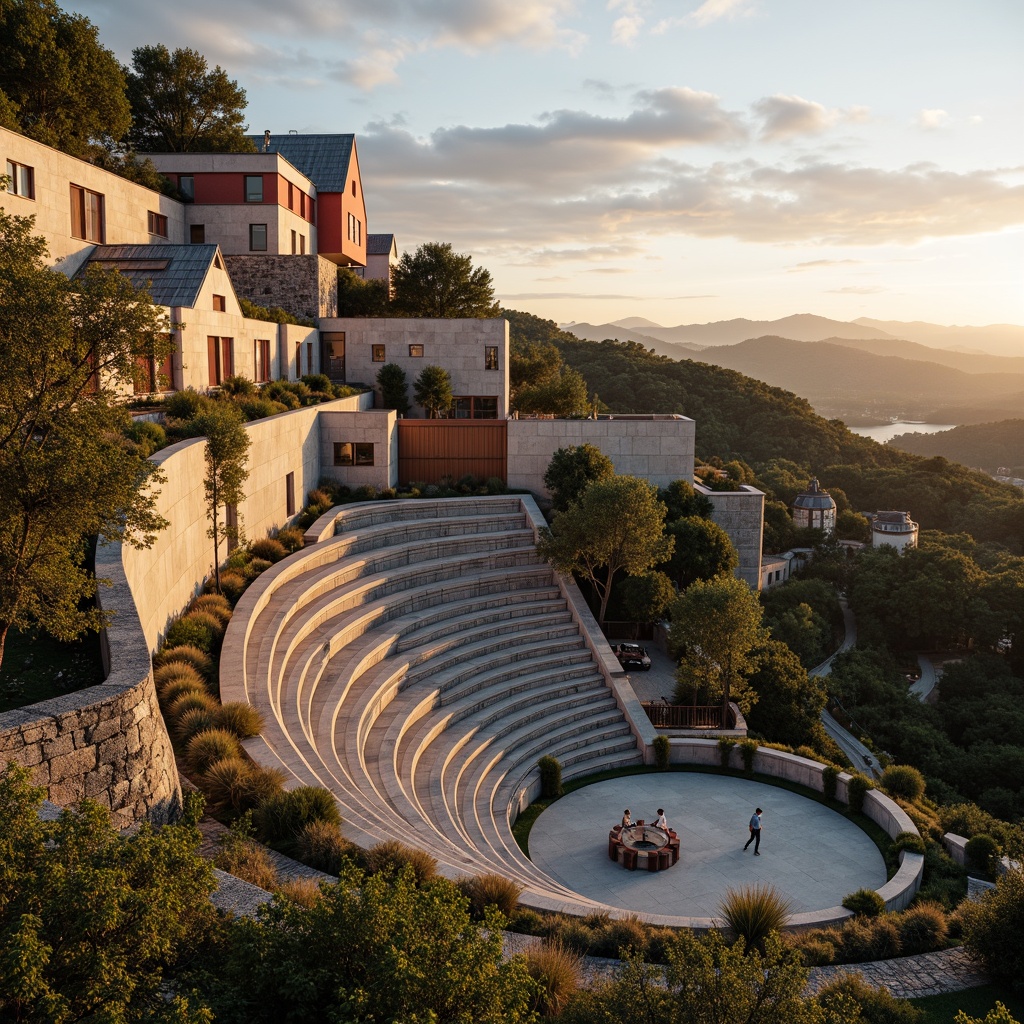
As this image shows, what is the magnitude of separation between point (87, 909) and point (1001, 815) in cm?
4075

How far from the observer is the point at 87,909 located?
15.3ft

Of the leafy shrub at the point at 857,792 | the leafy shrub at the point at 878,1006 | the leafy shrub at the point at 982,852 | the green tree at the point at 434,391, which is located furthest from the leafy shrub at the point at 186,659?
the green tree at the point at 434,391

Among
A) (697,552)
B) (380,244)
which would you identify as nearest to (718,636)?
(697,552)

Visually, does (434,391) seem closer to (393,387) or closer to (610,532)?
(393,387)

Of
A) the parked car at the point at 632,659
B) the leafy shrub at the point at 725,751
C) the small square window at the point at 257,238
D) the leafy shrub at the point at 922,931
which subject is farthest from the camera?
the small square window at the point at 257,238

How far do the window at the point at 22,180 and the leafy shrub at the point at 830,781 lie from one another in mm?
26182

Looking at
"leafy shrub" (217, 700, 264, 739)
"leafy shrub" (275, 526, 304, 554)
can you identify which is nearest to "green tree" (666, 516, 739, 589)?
"leafy shrub" (275, 526, 304, 554)

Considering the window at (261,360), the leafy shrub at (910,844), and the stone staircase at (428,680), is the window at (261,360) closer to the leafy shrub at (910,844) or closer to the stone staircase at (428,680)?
the stone staircase at (428,680)

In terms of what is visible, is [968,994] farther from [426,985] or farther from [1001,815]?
[1001,815]

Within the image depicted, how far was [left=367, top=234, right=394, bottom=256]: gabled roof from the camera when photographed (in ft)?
187

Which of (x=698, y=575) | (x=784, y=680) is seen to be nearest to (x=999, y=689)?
(x=698, y=575)

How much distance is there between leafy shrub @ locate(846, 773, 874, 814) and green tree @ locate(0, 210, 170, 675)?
54.8 ft

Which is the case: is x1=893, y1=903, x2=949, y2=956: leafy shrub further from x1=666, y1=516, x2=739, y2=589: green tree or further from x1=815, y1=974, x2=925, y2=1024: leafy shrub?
x1=666, y1=516, x2=739, y2=589: green tree

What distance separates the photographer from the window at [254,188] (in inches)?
1460
